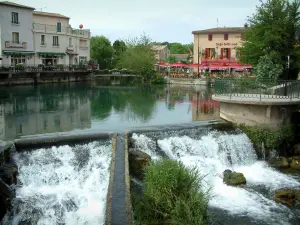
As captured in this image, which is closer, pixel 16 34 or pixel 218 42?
pixel 16 34

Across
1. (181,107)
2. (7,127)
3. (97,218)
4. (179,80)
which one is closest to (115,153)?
(97,218)

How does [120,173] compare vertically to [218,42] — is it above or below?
below

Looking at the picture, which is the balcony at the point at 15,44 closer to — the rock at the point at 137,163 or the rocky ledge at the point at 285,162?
the rock at the point at 137,163

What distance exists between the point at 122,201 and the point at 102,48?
2787 inches

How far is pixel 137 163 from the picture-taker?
1380cm

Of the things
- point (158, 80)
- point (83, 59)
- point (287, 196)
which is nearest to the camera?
point (287, 196)

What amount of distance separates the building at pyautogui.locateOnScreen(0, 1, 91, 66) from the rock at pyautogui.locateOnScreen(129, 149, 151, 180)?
125ft

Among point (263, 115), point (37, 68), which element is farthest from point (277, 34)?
point (37, 68)

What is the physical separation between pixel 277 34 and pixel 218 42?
36.6 m

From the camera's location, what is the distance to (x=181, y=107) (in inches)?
1141

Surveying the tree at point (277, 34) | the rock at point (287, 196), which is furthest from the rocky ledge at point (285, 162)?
Result: the tree at point (277, 34)

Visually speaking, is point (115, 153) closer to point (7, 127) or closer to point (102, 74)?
point (7, 127)

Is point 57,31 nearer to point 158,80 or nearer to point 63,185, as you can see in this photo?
point 158,80

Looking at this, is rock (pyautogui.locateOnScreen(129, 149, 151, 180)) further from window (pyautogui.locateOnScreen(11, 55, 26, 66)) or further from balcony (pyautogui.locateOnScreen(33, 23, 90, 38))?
balcony (pyautogui.locateOnScreen(33, 23, 90, 38))
